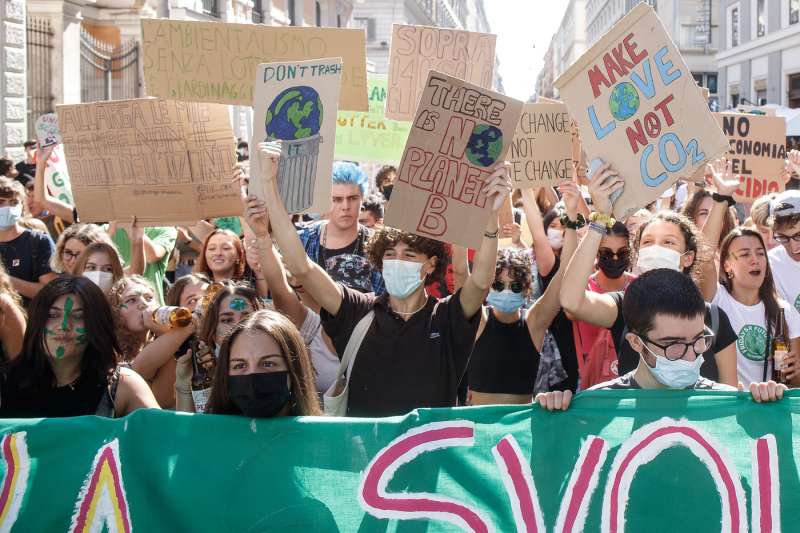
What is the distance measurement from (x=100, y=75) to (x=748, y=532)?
16.0m

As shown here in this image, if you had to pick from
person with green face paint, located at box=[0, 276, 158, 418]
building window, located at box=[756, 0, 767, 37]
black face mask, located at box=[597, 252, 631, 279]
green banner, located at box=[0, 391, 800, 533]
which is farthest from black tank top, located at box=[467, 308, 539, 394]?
building window, located at box=[756, 0, 767, 37]

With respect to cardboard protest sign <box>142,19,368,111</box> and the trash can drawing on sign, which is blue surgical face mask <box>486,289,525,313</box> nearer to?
the trash can drawing on sign

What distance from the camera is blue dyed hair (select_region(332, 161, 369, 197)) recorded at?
→ 5.14m

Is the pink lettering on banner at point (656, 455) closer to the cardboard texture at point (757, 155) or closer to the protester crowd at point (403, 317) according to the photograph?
the protester crowd at point (403, 317)

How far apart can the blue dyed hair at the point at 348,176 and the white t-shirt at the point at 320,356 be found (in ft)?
3.36

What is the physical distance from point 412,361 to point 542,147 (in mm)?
2571

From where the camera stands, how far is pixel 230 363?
319 cm

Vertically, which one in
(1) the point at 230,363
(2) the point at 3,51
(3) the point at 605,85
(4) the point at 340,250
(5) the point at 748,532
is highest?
(2) the point at 3,51

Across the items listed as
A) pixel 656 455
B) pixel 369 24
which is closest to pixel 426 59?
pixel 656 455

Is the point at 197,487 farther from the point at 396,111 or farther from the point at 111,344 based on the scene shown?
the point at 396,111

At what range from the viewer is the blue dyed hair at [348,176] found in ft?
16.9

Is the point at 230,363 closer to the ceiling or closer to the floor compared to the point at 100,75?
closer to the floor

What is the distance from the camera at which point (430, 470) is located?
10.3 ft

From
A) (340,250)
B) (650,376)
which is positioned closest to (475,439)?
(650,376)
